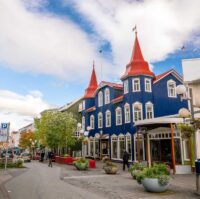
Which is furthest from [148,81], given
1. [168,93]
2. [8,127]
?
[8,127]

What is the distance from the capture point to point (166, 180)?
11078 millimetres

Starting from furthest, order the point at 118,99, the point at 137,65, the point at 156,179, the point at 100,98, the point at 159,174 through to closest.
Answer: the point at 100,98
the point at 118,99
the point at 137,65
the point at 159,174
the point at 156,179

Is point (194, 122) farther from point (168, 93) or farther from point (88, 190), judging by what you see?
point (168, 93)

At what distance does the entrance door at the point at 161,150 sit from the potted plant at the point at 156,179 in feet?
39.9

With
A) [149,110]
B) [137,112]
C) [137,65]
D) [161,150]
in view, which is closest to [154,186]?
[161,150]

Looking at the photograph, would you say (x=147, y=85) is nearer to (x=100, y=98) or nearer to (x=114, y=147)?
(x=114, y=147)

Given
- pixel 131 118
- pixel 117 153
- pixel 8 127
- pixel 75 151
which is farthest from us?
pixel 75 151

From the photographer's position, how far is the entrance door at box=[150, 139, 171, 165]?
23306 mm

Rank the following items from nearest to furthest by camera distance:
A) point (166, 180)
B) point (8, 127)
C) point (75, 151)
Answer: point (166, 180) < point (8, 127) < point (75, 151)

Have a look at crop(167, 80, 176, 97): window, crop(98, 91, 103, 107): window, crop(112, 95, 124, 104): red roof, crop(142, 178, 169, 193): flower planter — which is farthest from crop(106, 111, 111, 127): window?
crop(142, 178, 169, 193): flower planter

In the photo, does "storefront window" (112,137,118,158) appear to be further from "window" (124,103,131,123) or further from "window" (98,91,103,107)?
"window" (98,91,103,107)

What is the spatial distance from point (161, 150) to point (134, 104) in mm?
6532

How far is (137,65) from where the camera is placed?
30.2 m

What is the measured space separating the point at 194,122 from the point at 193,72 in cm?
1019
